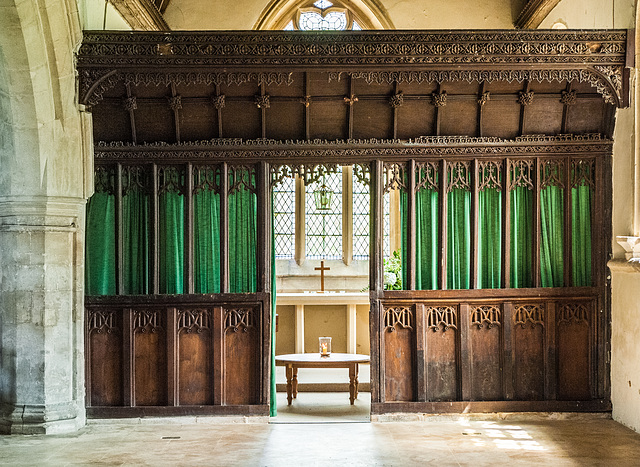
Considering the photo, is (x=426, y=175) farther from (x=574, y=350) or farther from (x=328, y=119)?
(x=574, y=350)

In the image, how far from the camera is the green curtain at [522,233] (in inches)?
303

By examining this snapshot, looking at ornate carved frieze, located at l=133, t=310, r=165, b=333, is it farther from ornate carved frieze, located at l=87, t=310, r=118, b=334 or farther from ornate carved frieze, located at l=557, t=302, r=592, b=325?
ornate carved frieze, located at l=557, t=302, r=592, b=325

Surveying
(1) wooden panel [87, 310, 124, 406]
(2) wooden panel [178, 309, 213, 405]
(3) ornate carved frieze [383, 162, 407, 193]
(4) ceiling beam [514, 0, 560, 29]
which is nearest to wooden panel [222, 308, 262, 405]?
(2) wooden panel [178, 309, 213, 405]

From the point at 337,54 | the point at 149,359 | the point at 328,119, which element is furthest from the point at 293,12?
the point at 149,359

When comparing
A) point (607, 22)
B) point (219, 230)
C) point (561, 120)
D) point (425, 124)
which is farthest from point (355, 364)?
point (607, 22)

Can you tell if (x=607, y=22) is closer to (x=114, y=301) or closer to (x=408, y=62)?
(x=408, y=62)

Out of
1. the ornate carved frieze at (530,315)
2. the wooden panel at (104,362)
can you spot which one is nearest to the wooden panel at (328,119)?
the ornate carved frieze at (530,315)

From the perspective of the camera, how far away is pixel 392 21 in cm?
1076

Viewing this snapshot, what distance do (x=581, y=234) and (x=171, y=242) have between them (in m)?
4.13

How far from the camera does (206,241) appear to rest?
766 centimetres

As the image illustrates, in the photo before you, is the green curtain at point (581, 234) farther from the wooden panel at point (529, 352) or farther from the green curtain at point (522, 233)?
the wooden panel at point (529, 352)

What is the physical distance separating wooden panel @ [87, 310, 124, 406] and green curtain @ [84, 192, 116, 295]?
27 cm

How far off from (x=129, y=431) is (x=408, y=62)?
4.26m

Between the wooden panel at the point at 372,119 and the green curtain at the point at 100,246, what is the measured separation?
8.40 ft
